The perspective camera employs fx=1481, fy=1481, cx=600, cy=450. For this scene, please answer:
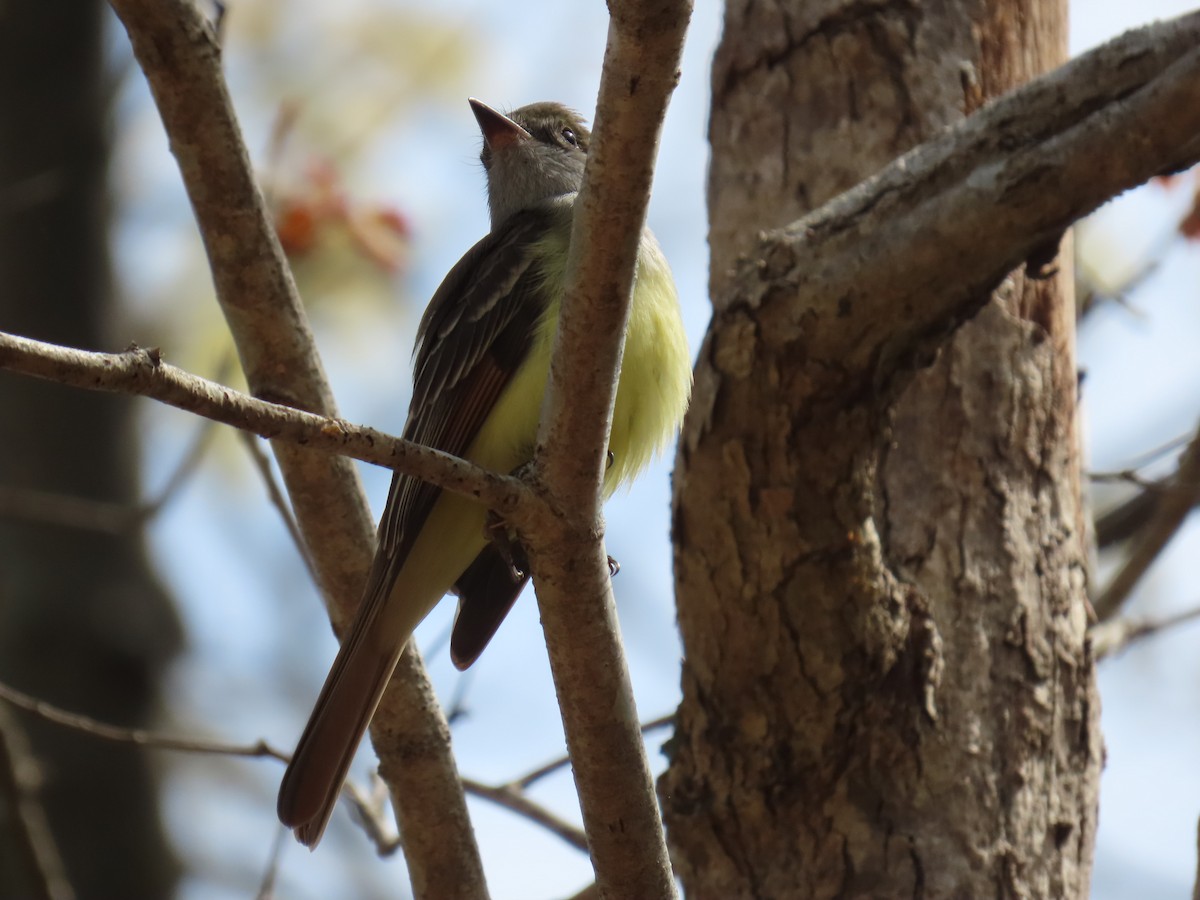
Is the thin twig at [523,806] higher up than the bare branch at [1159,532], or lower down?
lower down

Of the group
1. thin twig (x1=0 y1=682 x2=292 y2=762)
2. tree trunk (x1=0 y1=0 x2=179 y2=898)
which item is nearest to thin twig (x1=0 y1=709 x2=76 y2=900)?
thin twig (x1=0 y1=682 x2=292 y2=762)

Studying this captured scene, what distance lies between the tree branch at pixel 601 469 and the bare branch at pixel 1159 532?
9.04ft

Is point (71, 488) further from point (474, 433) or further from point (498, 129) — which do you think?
point (474, 433)

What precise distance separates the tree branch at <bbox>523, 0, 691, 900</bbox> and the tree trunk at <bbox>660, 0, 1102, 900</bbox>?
2.61 ft

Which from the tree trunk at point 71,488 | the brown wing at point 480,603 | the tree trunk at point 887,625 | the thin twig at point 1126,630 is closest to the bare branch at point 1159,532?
the thin twig at point 1126,630

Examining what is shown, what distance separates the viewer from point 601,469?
2.90 m

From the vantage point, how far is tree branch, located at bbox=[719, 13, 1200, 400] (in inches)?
132

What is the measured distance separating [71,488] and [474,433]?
2.91 meters

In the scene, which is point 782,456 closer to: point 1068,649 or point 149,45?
point 1068,649

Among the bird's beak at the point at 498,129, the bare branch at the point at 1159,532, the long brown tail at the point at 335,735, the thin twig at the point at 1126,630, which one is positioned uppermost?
the bird's beak at the point at 498,129

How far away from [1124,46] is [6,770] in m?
3.69

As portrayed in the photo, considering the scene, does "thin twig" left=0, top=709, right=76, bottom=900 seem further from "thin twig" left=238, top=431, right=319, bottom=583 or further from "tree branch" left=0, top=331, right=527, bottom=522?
"tree branch" left=0, top=331, right=527, bottom=522

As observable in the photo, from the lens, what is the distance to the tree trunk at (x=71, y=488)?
5.98 metres

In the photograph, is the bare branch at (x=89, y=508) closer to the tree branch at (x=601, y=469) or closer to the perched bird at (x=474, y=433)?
the perched bird at (x=474, y=433)
